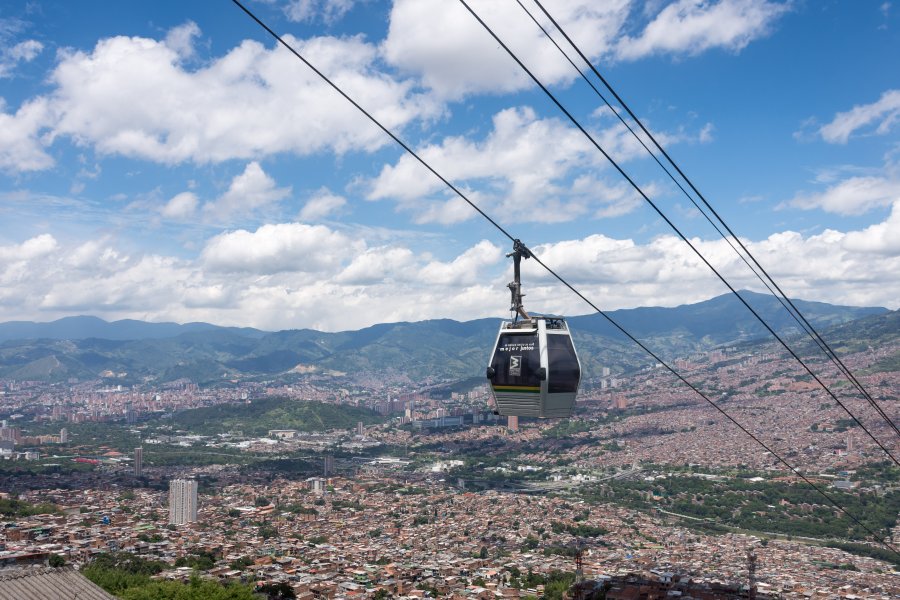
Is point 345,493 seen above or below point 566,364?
below

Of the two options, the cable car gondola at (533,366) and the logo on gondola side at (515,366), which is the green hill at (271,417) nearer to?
the cable car gondola at (533,366)

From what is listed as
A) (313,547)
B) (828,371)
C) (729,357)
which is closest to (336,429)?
(313,547)

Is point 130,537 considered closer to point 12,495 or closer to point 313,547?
point 313,547

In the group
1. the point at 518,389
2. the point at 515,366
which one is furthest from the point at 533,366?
the point at 518,389

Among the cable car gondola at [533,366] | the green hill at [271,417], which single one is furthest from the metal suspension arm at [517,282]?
the green hill at [271,417]

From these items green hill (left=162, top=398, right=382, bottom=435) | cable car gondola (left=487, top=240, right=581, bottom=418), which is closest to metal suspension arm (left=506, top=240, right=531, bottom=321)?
cable car gondola (left=487, top=240, right=581, bottom=418)

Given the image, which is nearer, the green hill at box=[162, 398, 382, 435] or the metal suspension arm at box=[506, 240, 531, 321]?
the metal suspension arm at box=[506, 240, 531, 321]

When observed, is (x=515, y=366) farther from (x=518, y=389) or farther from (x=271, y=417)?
(x=271, y=417)

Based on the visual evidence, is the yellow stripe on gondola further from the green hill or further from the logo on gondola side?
the green hill
